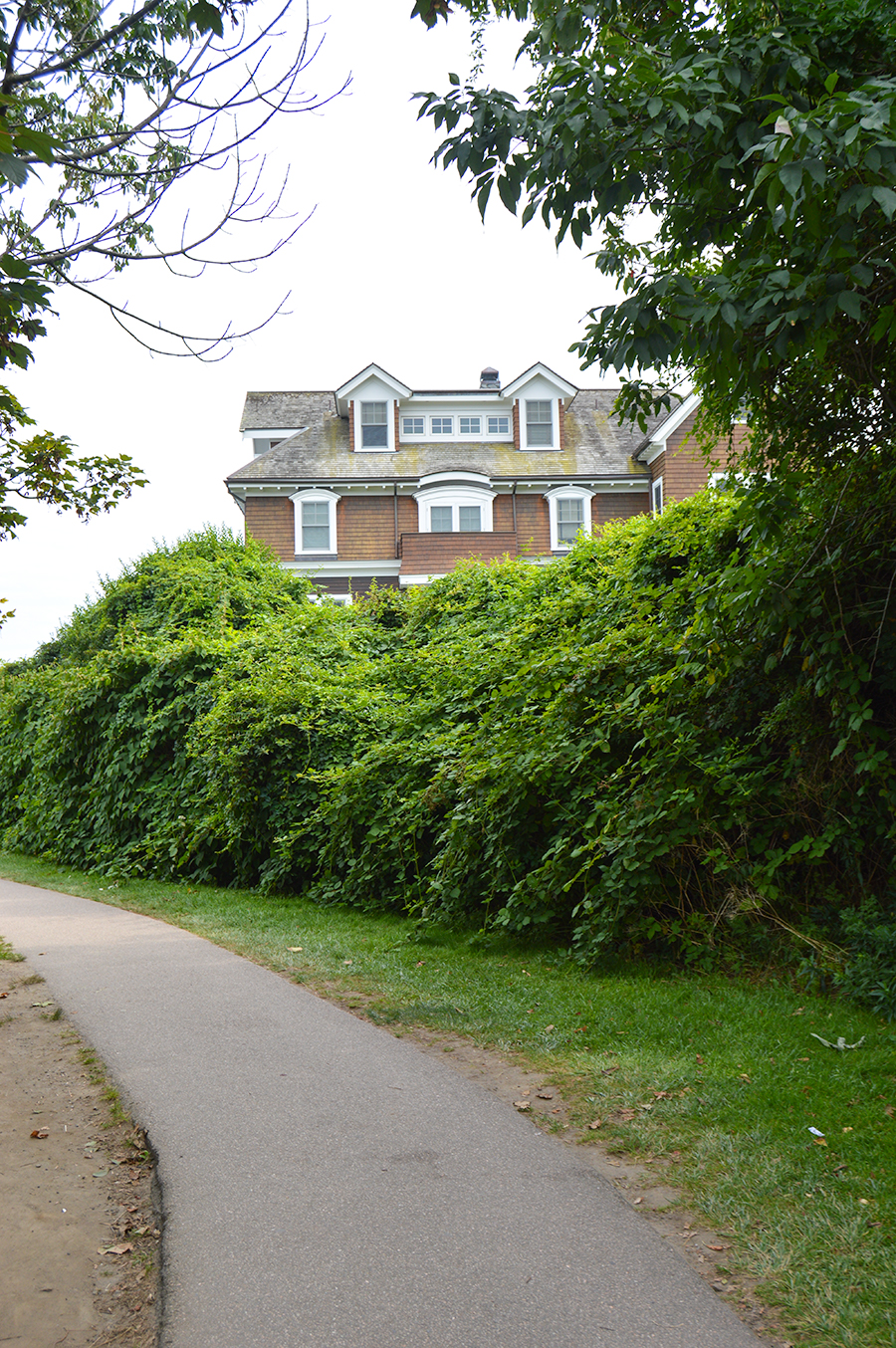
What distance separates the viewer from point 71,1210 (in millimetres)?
3840

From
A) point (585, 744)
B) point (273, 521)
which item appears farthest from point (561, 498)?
point (585, 744)

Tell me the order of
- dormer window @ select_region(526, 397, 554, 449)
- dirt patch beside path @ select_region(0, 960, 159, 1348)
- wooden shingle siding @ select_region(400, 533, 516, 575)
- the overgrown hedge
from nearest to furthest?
dirt patch beside path @ select_region(0, 960, 159, 1348), the overgrown hedge, wooden shingle siding @ select_region(400, 533, 516, 575), dormer window @ select_region(526, 397, 554, 449)

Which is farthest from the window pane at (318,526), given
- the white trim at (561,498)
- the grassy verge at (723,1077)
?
the grassy verge at (723,1077)

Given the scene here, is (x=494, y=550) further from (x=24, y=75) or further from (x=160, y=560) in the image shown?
(x=24, y=75)

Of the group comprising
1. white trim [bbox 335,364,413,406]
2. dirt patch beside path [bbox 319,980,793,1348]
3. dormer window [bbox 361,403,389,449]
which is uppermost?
white trim [bbox 335,364,413,406]

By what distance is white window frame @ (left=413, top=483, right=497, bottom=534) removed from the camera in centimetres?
2628

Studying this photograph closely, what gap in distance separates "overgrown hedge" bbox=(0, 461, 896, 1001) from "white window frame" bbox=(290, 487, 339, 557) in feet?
40.1

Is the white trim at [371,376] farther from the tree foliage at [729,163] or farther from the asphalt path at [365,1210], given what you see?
the asphalt path at [365,1210]

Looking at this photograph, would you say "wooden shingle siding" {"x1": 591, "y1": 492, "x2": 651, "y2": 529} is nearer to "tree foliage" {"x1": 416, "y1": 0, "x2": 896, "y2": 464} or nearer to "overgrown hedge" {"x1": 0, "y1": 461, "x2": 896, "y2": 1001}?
"overgrown hedge" {"x1": 0, "y1": 461, "x2": 896, "y2": 1001}

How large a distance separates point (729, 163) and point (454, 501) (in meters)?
22.1

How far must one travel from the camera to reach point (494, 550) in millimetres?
25469

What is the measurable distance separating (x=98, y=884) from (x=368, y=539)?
15305 millimetres

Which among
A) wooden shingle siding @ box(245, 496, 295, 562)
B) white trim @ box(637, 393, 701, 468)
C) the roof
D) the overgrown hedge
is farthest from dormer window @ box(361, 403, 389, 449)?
the overgrown hedge

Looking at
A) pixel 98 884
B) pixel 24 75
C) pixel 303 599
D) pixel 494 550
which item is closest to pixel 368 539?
pixel 494 550
